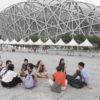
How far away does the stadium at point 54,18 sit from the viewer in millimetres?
50031

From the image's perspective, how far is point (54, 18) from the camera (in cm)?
5256

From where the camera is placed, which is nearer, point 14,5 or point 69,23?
point 69,23

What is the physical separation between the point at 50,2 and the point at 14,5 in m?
16.3

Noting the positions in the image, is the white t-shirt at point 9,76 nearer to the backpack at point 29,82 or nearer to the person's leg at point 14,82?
the person's leg at point 14,82

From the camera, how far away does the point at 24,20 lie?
2269 inches

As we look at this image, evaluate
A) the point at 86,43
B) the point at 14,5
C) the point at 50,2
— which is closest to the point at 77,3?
the point at 50,2

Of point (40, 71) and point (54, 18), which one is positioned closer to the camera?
point (40, 71)

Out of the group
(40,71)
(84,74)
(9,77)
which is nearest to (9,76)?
(9,77)

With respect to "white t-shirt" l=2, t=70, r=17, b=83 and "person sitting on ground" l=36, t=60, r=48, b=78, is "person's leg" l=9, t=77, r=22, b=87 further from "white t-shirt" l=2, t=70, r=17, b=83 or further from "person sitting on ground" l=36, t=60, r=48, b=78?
"person sitting on ground" l=36, t=60, r=48, b=78

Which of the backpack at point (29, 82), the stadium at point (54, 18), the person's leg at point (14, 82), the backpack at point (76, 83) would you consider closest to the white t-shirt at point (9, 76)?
the person's leg at point (14, 82)

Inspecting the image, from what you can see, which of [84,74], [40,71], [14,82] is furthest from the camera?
[40,71]

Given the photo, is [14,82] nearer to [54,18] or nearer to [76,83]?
[76,83]

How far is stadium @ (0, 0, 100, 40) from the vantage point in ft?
164

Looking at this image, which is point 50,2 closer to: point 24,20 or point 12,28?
point 24,20
